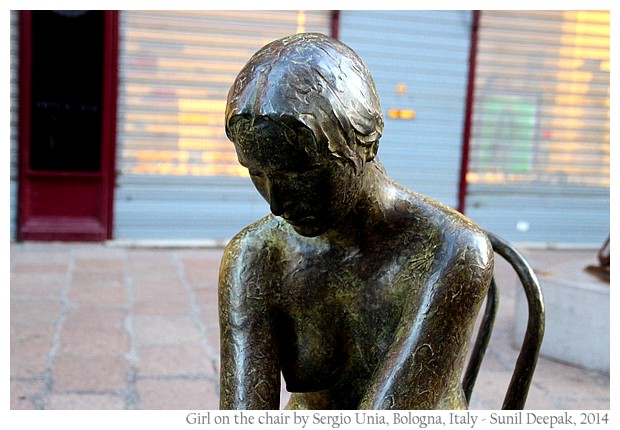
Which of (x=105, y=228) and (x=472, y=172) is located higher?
(x=472, y=172)

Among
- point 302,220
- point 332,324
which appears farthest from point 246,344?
point 302,220

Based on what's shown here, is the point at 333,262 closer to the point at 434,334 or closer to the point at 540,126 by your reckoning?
the point at 434,334

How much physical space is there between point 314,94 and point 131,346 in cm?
374

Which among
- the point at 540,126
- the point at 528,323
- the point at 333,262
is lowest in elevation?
the point at 528,323

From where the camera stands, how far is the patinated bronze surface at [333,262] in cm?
123

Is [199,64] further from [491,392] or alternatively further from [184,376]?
[491,392]

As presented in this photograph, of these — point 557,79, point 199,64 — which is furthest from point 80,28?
point 557,79

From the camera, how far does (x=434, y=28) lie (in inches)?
333

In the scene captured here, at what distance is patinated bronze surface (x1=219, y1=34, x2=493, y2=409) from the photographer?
1.23 metres

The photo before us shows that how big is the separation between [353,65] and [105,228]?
7.05 m

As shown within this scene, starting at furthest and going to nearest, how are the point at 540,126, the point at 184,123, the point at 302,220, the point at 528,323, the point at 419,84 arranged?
the point at 540,126 → the point at 419,84 → the point at 184,123 → the point at 528,323 → the point at 302,220

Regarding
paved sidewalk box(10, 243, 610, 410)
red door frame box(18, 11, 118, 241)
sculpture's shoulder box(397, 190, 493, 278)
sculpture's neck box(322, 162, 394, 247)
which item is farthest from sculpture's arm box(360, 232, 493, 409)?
red door frame box(18, 11, 118, 241)

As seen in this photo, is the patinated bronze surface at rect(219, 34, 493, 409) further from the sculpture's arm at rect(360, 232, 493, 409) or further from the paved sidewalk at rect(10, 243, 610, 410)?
the paved sidewalk at rect(10, 243, 610, 410)

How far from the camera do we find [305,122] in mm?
1192
